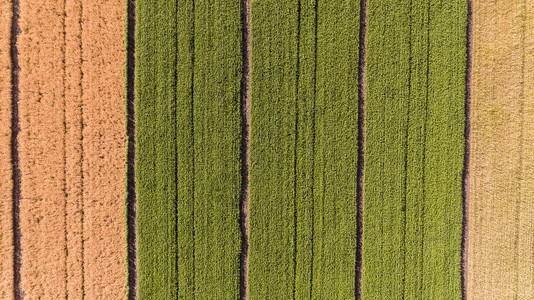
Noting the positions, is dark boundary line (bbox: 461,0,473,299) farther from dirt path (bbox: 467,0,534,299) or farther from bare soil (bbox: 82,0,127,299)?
bare soil (bbox: 82,0,127,299)

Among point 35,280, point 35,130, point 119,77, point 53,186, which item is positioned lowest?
point 35,280

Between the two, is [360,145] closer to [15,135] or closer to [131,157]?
[131,157]

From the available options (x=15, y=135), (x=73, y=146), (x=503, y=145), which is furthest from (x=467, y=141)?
(x=15, y=135)

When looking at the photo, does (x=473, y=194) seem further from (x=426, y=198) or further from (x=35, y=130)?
(x=35, y=130)

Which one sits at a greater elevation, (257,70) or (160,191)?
(257,70)

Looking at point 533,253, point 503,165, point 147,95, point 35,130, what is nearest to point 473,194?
point 503,165

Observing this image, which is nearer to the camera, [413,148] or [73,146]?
[73,146]

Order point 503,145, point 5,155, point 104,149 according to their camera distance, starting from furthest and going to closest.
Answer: point 503,145 < point 104,149 < point 5,155
